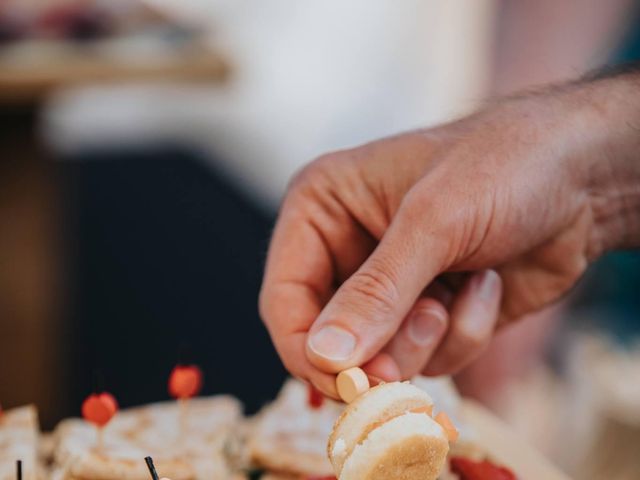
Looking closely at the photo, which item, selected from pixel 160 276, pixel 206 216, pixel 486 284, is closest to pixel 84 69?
pixel 160 276

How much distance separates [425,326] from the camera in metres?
1.55

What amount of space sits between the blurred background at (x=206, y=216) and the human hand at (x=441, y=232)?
0.52 metres

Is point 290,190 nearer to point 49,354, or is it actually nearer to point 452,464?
point 452,464

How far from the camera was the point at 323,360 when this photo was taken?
1.30 meters

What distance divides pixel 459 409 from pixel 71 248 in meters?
3.00

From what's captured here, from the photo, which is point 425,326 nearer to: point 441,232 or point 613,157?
point 441,232

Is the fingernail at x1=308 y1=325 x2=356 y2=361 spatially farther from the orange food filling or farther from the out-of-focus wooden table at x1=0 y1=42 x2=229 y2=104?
the out-of-focus wooden table at x1=0 y1=42 x2=229 y2=104

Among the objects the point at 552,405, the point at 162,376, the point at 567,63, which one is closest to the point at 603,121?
the point at 567,63

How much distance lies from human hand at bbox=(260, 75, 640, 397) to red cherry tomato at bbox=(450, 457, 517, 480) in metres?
0.18

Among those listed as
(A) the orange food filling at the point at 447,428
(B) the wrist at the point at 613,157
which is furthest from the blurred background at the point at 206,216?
(A) the orange food filling at the point at 447,428

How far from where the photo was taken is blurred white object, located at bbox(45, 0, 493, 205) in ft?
17.9

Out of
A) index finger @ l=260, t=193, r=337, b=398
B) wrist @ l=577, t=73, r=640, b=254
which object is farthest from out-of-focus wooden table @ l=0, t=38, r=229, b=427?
wrist @ l=577, t=73, r=640, b=254

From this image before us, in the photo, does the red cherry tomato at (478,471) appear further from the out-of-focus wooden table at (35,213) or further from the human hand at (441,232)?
the out-of-focus wooden table at (35,213)

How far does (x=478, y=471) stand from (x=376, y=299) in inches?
14.3
